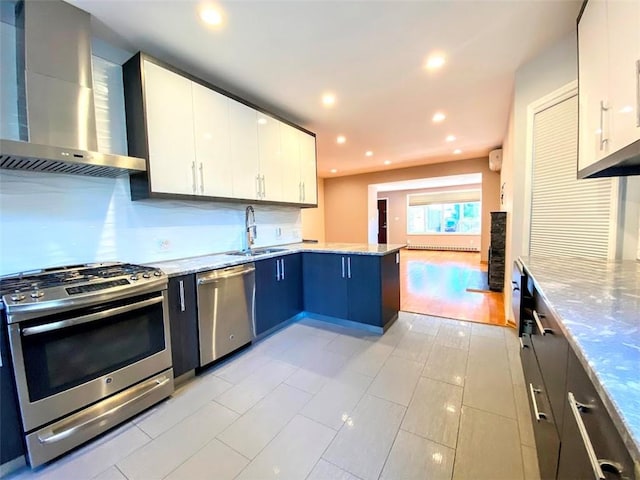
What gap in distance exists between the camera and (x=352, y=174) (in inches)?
308

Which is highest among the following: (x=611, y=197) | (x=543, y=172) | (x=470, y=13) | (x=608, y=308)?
(x=470, y=13)

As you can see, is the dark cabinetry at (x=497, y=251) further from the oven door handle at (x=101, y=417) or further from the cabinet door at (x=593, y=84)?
the oven door handle at (x=101, y=417)

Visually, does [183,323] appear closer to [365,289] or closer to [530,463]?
[365,289]

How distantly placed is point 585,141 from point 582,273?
0.78 meters

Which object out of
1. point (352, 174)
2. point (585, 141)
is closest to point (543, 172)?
point (585, 141)

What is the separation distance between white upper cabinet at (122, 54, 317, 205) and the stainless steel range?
813 mm

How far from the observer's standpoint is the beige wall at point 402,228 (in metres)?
9.52

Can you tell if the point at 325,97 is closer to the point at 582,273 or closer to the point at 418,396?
the point at 582,273

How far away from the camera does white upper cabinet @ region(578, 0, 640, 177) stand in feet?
3.61

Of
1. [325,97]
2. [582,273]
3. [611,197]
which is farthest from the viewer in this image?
[325,97]

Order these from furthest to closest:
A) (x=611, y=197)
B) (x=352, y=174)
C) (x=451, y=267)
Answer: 1. (x=352, y=174)
2. (x=451, y=267)
3. (x=611, y=197)

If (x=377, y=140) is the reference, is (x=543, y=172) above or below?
below

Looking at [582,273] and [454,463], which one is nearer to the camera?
[454,463]

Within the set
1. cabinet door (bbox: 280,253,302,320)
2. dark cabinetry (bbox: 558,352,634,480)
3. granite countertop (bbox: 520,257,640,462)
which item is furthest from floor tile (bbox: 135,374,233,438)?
granite countertop (bbox: 520,257,640,462)
